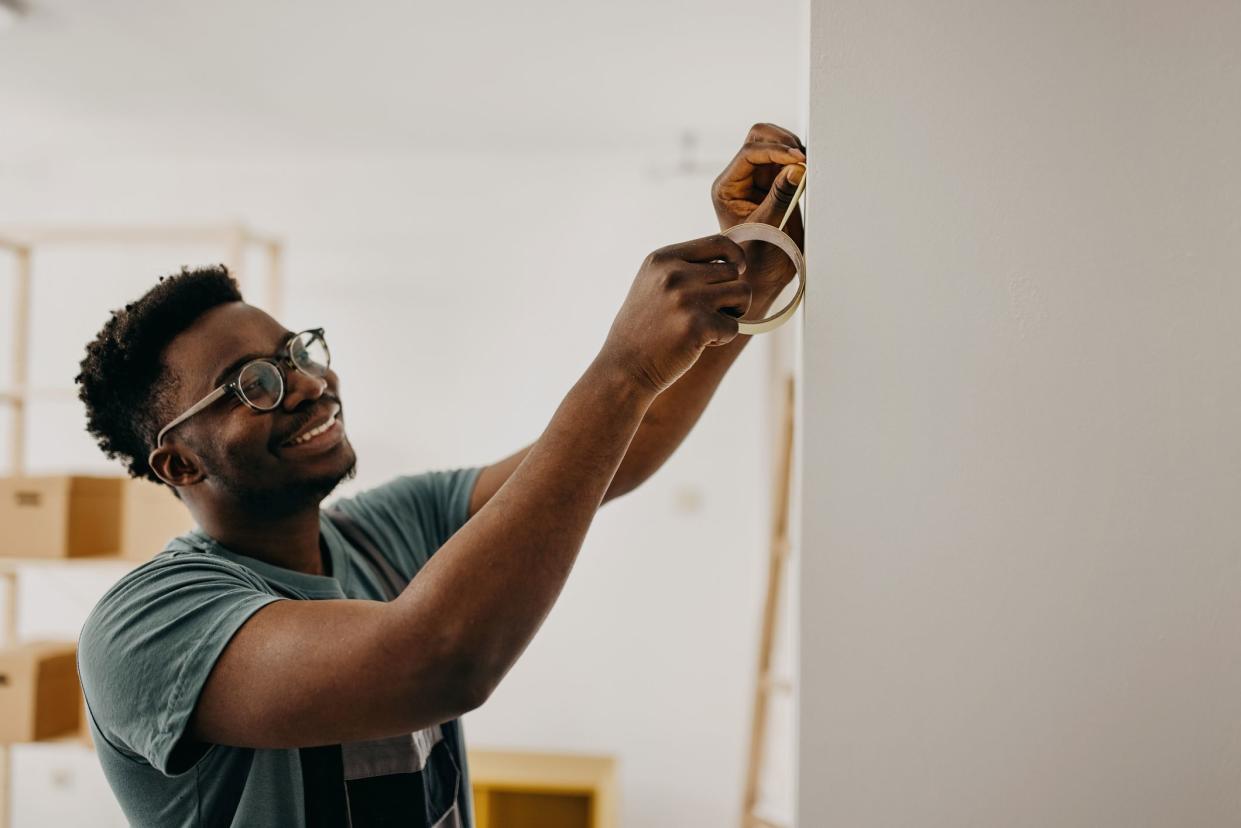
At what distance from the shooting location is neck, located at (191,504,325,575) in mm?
1108

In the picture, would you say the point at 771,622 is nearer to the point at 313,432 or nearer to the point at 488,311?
the point at 488,311

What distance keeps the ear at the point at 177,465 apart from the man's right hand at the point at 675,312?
0.64 metres

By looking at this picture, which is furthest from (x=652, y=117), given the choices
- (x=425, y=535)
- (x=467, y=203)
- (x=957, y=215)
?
(x=957, y=215)

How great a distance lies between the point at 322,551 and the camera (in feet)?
4.03

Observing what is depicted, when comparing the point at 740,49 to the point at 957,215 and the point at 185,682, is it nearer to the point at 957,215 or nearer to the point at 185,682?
the point at 957,215

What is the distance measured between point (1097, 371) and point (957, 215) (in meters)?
0.16

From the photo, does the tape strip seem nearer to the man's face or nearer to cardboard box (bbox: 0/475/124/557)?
the man's face

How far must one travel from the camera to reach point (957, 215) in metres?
0.71

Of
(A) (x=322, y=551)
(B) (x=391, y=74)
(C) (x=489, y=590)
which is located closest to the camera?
(C) (x=489, y=590)

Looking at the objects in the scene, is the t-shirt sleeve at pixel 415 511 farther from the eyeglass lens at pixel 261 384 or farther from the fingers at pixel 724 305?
the fingers at pixel 724 305

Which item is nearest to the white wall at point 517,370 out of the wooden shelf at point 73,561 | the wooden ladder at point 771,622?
the wooden ladder at point 771,622

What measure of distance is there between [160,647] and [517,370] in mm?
2614

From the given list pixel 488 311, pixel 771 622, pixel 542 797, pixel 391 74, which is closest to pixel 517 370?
pixel 488 311

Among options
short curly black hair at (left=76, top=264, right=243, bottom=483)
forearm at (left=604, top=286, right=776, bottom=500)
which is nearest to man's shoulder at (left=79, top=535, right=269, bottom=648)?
short curly black hair at (left=76, top=264, right=243, bottom=483)
